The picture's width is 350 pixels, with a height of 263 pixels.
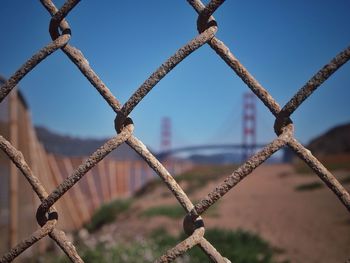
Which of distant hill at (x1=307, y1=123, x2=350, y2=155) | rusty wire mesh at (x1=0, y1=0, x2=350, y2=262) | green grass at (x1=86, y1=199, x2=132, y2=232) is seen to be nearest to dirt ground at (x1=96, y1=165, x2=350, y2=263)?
green grass at (x1=86, y1=199, x2=132, y2=232)

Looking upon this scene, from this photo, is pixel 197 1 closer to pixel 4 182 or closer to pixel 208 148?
pixel 4 182

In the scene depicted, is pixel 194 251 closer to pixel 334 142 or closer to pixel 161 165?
pixel 161 165

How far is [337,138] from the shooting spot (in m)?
33.4

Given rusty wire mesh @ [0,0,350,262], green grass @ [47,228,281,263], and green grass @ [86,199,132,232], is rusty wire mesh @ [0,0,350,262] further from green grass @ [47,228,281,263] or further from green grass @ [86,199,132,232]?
green grass @ [86,199,132,232]

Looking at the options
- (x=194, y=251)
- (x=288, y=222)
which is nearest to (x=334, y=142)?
(x=288, y=222)

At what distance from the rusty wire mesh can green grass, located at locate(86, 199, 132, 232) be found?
26.1 feet

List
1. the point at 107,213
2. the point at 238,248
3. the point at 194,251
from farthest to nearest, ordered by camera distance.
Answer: the point at 107,213 < the point at 238,248 < the point at 194,251

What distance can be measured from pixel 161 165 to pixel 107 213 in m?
9.12

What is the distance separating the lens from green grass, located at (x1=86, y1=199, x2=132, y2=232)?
843 cm

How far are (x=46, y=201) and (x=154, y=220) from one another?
27.3 feet

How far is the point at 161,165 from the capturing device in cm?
63

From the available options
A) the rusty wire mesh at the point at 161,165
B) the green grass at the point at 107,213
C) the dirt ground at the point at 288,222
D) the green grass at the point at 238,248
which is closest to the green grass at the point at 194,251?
the green grass at the point at 238,248

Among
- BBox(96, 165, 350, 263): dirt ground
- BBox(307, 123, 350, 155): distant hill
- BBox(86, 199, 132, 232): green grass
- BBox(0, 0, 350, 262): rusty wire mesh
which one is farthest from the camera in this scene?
BBox(307, 123, 350, 155): distant hill

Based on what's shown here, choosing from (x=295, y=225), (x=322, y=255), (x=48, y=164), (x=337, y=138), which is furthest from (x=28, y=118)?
(x=337, y=138)
